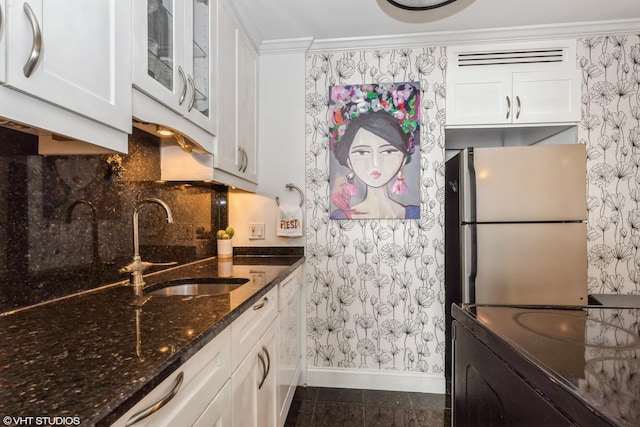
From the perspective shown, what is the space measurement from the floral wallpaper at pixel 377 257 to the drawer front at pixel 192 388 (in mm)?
1352

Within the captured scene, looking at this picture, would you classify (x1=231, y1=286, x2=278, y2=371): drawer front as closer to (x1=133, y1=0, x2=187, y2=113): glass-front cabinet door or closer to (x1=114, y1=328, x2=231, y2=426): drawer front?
(x1=114, y1=328, x2=231, y2=426): drawer front

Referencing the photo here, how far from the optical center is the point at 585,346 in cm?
70

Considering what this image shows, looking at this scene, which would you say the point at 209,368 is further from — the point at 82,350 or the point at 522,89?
the point at 522,89

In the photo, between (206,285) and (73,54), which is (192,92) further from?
(206,285)

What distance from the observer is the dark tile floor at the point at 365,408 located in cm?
179

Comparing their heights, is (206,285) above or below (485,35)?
below

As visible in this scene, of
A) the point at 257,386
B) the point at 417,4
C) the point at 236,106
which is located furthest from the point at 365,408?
the point at 417,4

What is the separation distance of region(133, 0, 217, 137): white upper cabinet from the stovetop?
1242 mm

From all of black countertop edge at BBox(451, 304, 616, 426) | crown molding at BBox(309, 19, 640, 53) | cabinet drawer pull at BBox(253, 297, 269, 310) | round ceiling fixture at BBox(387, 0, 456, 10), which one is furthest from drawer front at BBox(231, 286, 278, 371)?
crown molding at BBox(309, 19, 640, 53)

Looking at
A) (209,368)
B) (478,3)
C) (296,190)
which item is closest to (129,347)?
(209,368)

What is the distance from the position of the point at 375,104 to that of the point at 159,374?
206 centimetres

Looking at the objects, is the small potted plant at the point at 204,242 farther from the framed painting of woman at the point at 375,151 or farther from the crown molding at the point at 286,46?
the crown molding at the point at 286,46

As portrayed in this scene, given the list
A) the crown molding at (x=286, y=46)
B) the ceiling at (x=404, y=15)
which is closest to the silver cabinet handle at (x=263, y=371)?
the ceiling at (x=404, y=15)

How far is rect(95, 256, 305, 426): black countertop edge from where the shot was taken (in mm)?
433
